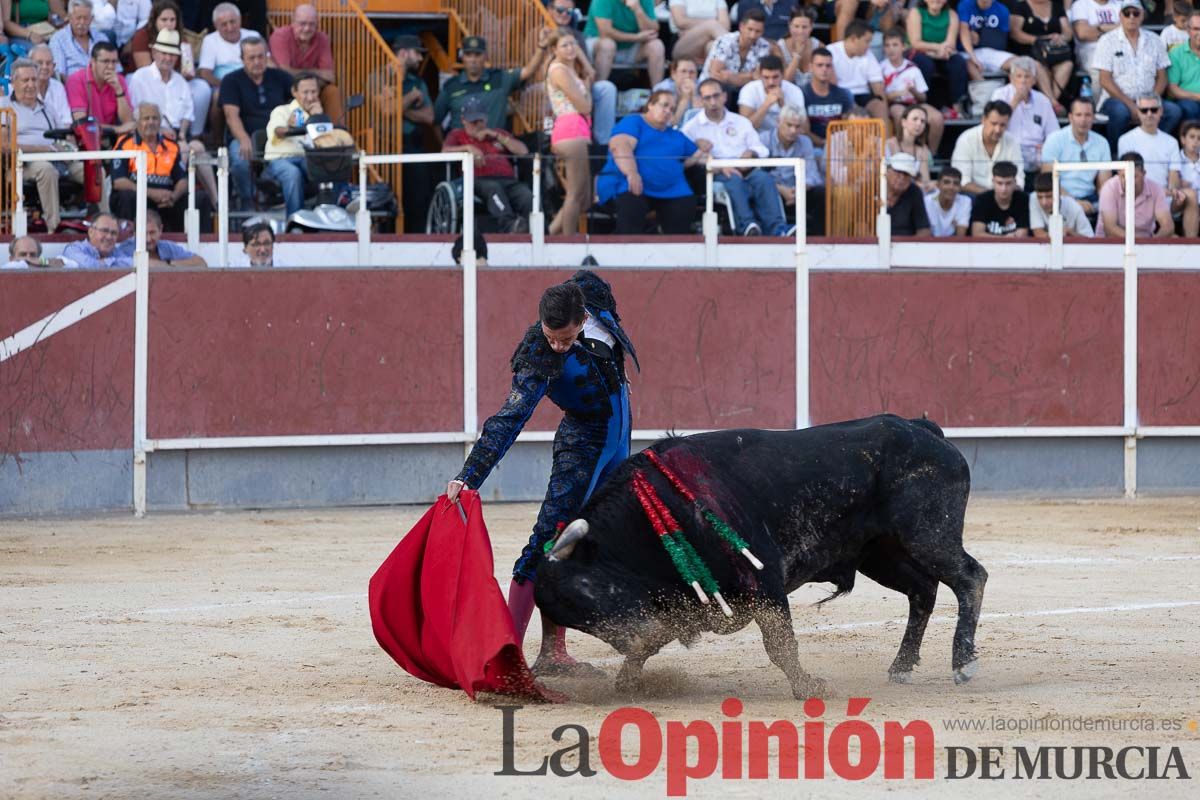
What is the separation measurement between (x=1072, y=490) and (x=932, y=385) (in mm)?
1220

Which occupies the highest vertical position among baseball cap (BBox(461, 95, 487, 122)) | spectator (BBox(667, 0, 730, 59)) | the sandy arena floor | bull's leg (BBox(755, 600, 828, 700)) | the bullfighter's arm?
spectator (BBox(667, 0, 730, 59))

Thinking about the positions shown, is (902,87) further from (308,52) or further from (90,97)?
(90,97)

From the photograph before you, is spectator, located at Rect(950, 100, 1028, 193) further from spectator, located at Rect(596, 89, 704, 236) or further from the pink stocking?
the pink stocking

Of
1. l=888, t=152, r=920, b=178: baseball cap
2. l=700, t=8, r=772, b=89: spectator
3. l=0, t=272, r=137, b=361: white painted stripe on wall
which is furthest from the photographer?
l=700, t=8, r=772, b=89: spectator

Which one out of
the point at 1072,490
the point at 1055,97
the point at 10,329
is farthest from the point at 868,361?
the point at 10,329

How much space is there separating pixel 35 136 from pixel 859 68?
6.20m

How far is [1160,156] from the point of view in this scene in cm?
1392

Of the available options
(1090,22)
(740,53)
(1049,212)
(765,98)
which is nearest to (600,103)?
(765,98)

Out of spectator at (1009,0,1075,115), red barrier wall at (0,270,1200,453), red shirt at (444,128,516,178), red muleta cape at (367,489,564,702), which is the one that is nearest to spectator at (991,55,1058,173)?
spectator at (1009,0,1075,115)

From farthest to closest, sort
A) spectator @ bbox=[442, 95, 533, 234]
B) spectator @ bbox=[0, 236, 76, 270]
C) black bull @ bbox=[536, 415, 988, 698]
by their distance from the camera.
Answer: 1. spectator @ bbox=[442, 95, 533, 234]
2. spectator @ bbox=[0, 236, 76, 270]
3. black bull @ bbox=[536, 415, 988, 698]

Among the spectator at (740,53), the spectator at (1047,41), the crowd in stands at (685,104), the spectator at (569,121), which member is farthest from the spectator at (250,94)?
the spectator at (1047,41)

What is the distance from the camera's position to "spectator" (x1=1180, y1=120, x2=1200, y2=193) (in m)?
13.5

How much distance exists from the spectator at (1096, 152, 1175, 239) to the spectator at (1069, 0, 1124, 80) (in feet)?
7.69

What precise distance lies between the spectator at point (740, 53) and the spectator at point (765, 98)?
394 millimetres
